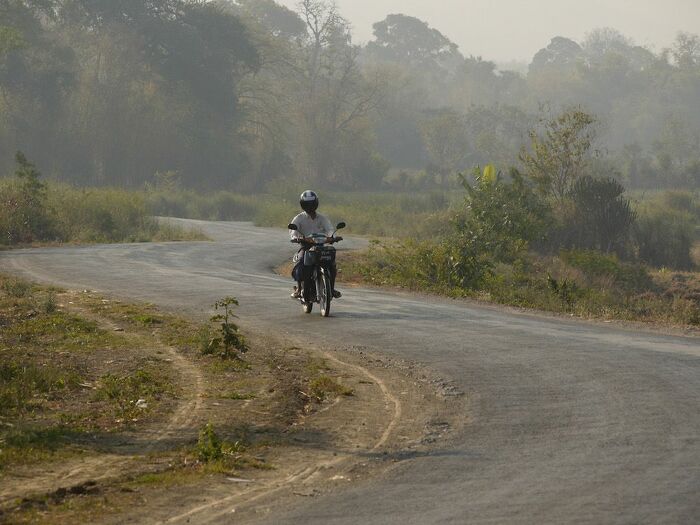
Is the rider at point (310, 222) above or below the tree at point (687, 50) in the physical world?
below

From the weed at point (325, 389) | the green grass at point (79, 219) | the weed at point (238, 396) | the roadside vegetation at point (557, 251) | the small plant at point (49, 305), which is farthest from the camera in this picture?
the green grass at point (79, 219)

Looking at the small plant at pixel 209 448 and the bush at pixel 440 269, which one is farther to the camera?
the bush at pixel 440 269

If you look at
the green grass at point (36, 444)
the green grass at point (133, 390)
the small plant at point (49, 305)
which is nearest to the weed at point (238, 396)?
the green grass at point (133, 390)

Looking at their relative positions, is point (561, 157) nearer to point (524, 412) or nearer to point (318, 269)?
point (318, 269)

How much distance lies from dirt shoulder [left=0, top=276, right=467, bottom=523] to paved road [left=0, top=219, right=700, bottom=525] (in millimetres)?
450

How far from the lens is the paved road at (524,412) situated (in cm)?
709

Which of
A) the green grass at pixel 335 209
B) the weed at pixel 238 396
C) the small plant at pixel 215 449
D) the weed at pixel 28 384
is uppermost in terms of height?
the green grass at pixel 335 209

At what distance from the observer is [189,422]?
33.5 feet

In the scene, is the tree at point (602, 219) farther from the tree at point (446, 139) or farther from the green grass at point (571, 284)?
the tree at point (446, 139)

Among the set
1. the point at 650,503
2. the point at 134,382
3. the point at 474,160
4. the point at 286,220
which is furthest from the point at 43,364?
the point at 474,160

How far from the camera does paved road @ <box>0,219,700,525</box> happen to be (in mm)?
7086

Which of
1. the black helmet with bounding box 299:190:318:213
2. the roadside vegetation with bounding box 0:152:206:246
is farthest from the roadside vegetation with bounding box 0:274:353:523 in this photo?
the roadside vegetation with bounding box 0:152:206:246

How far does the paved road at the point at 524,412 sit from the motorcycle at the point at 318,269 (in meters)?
0.33

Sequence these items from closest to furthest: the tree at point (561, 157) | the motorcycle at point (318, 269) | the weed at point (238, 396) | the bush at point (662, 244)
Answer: the weed at point (238, 396) < the motorcycle at point (318, 269) < the bush at point (662, 244) < the tree at point (561, 157)
